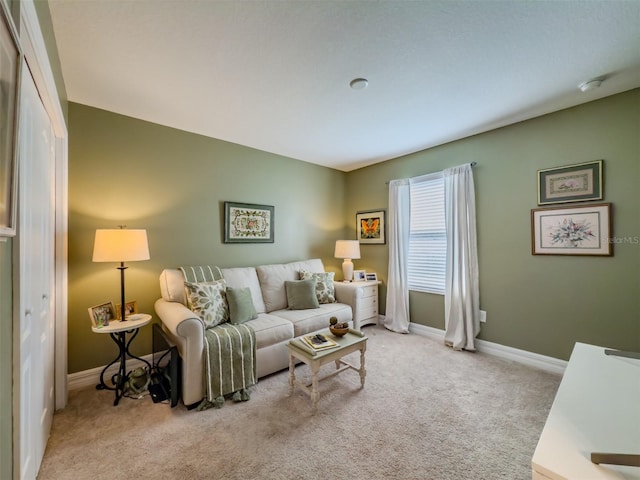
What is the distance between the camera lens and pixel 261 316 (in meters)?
2.77

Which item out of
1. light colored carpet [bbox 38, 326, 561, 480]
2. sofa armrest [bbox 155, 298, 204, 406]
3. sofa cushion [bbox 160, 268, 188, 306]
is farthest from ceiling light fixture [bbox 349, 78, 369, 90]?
light colored carpet [bbox 38, 326, 561, 480]

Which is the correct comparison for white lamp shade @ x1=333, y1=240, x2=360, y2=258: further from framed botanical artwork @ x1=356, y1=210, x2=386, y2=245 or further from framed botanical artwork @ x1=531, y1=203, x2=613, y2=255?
framed botanical artwork @ x1=531, y1=203, x2=613, y2=255

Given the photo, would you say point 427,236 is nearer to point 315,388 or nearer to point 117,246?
point 315,388

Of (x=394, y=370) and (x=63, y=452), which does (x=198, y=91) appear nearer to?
(x=63, y=452)

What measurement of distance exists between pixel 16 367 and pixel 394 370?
2.61 metres

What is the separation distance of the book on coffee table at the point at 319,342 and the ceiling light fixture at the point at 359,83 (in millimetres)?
2088

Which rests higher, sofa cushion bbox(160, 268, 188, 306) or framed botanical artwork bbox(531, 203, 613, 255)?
framed botanical artwork bbox(531, 203, 613, 255)

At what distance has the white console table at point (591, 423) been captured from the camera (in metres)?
0.72

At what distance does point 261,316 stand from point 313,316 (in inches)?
21.6

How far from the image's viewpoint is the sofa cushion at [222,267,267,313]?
2943mm

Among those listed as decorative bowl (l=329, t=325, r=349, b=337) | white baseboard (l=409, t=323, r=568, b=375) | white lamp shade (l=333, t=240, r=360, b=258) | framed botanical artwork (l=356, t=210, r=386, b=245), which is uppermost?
framed botanical artwork (l=356, t=210, r=386, b=245)

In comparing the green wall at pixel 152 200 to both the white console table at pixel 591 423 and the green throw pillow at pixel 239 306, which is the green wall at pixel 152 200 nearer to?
the green throw pillow at pixel 239 306

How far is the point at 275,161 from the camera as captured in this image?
3.72 m

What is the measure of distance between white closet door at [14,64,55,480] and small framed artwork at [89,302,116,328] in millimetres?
236
